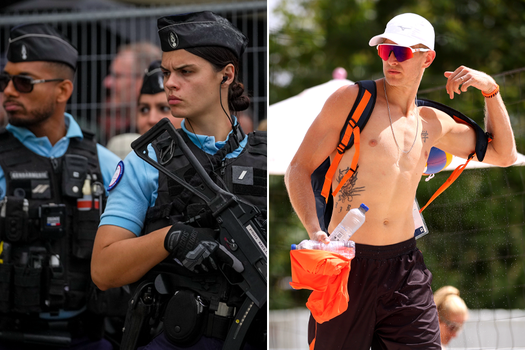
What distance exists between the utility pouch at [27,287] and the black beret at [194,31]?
1362 millimetres

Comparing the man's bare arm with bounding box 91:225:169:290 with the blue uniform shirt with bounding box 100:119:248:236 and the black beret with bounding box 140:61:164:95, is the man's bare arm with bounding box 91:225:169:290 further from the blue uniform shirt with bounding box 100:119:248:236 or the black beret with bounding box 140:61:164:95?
the black beret with bounding box 140:61:164:95

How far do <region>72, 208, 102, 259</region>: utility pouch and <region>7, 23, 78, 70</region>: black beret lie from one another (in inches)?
29.8

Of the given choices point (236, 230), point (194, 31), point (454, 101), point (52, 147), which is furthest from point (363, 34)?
point (236, 230)

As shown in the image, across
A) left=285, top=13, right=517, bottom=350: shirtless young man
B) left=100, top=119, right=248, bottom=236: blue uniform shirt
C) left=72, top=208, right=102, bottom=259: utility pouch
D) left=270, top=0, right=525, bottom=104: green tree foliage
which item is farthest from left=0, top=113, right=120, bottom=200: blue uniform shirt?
left=270, top=0, right=525, bottom=104: green tree foliage

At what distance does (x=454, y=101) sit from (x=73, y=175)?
6.52ft

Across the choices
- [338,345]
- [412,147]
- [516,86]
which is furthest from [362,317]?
[516,86]

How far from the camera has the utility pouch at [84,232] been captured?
9.40 feet

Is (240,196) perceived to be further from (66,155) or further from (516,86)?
(516,86)

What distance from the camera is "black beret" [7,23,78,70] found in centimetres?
286

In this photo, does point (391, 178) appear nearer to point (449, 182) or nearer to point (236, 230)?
point (449, 182)

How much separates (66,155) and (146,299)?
3.56 ft

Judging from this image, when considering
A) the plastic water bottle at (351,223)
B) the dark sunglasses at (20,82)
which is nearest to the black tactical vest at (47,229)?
the dark sunglasses at (20,82)

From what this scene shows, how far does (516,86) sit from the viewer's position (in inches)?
164

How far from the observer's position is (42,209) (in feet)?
9.36
